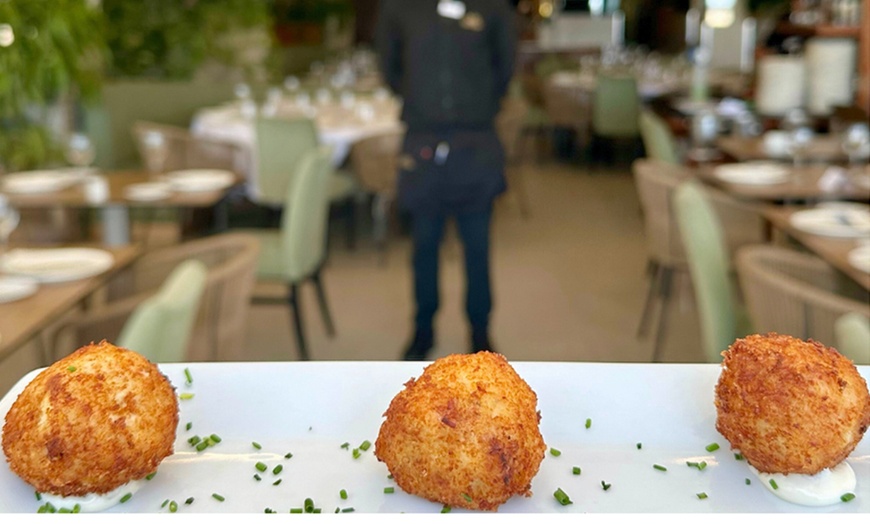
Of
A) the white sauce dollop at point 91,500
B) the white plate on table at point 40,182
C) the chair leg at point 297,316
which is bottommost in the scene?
the chair leg at point 297,316

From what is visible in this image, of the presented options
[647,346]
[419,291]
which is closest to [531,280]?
[647,346]

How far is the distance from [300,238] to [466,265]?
68 centimetres

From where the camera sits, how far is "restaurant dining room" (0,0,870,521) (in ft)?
3.05

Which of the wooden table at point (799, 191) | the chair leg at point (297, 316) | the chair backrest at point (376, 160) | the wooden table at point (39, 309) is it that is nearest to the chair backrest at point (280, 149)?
the chair backrest at point (376, 160)

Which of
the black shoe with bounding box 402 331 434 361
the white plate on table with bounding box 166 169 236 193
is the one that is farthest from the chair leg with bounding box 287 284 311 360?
the white plate on table with bounding box 166 169 236 193

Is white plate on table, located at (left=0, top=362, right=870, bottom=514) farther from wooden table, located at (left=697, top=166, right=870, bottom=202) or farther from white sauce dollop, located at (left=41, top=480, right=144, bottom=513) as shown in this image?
wooden table, located at (left=697, top=166, right=870, bottom=202)

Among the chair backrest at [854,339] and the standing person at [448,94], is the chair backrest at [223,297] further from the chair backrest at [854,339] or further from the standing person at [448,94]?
the chair backrest at [854,339]

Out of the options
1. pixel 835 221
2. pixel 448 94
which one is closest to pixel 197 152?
pixel 448 94

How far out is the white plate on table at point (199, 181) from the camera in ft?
13.1

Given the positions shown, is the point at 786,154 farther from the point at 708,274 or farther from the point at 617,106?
the point at 617,106

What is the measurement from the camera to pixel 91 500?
3.01 ft

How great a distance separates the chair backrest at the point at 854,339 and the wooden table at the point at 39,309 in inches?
60.6

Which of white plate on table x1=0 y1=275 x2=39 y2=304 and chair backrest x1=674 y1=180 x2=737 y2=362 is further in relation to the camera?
chair backrest x1=674 y1=180 x2=737 y2=362

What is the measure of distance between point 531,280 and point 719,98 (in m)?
3.41
